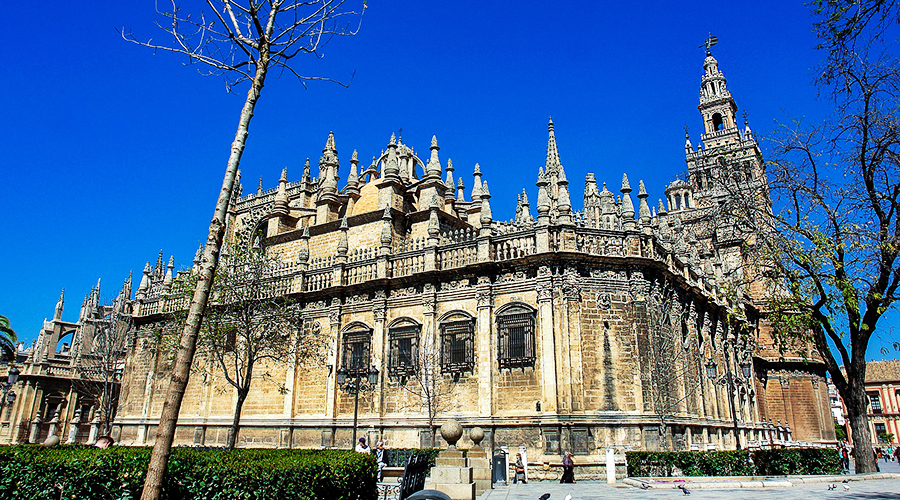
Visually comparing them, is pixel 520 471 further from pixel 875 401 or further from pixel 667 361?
Answer: pixel 875 401

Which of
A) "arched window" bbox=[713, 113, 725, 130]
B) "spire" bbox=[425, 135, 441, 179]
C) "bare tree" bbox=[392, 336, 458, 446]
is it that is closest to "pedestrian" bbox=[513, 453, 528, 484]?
"bare tree" bbox=[392, 336, 458, 446]

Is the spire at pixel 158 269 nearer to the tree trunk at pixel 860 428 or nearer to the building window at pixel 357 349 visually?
the building window at pixel 357 349

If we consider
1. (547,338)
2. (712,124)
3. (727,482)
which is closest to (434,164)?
(547,338)

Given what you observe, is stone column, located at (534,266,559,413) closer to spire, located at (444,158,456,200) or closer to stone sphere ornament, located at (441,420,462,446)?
stone sphere ornament, located at (441,420,462,446)

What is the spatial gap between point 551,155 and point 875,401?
204 feet

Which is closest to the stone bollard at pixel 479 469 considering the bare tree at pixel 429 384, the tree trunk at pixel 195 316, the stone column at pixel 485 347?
the stone column at pixel 485 347

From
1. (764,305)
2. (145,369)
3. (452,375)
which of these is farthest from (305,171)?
(764,305)

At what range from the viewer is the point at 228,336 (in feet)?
92.7

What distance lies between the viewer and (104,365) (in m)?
37.1

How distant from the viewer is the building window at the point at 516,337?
2091 centimetres

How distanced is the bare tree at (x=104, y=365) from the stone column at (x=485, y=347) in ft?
82.4

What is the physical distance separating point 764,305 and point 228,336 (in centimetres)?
3362

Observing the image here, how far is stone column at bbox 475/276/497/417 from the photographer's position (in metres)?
21.1

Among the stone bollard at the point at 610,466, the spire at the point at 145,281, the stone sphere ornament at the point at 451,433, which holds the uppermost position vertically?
the spire at the point at 145,281
